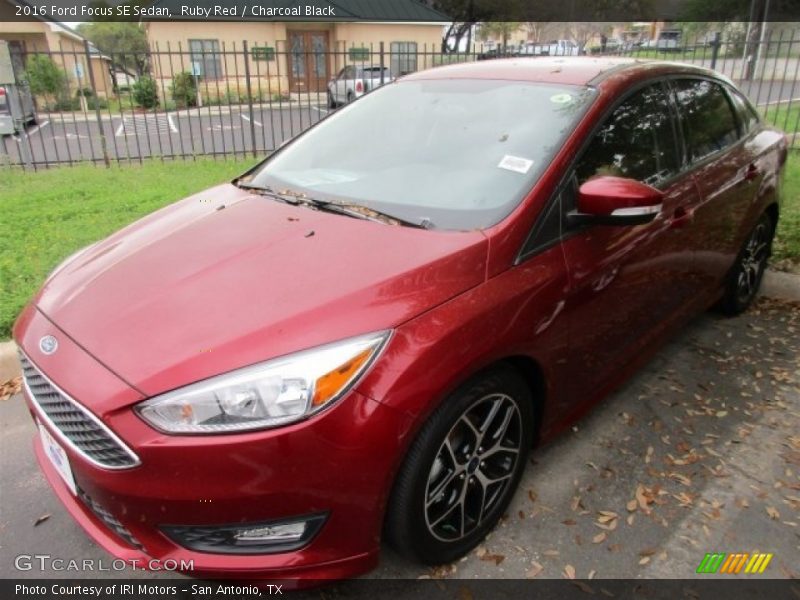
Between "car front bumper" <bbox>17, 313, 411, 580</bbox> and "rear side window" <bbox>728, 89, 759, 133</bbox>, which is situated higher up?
"rear side window" <bbox>728, 89, 759, 133</bbox>

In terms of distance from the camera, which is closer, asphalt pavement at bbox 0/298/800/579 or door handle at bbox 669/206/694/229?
asphalt pavement at bbox 0/298/800/579

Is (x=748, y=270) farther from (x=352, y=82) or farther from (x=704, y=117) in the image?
(x=352, y=82)

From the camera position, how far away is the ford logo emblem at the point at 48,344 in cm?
203

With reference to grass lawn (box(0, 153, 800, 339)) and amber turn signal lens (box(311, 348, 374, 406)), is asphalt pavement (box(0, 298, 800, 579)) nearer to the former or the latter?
amber turn signal lens (box(311, 348, 374, 406))

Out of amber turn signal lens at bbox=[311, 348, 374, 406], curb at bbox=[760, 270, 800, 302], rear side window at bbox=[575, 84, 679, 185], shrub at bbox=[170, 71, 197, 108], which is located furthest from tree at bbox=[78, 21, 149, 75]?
amber turn signal lens at bbox=[311, 348, 374, 406]

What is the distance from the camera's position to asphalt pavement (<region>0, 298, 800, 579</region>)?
2354mm

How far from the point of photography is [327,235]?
7.65 feet

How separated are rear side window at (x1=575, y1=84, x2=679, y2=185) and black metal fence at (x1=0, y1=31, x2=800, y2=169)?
7.72 m

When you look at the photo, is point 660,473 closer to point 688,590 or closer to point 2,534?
point 688,590

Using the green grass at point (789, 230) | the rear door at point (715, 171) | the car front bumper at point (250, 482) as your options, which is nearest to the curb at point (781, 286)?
the green grass at point (789, 230)

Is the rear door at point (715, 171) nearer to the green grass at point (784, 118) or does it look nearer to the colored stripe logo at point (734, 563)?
the colored stripe logo at point (734, 563)

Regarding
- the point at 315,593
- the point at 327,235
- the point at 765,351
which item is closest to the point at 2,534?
the point at 315,593

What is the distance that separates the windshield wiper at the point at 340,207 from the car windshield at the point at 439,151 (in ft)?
0.08

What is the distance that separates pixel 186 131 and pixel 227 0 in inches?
579
